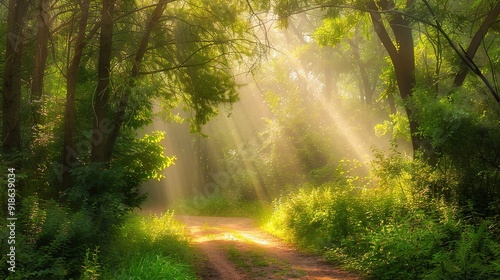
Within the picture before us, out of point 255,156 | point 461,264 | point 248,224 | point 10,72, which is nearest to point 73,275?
point 10,72

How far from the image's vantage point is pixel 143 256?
10148 mm

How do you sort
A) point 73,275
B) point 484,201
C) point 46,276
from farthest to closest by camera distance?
1. point 484,201
2. point 73,275
3. point 46,276

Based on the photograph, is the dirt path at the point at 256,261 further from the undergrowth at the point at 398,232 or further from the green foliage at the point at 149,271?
the green foliage at the point at 149,271

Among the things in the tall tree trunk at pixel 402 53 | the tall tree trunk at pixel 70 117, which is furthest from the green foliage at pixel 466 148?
the tall tree trunk at pixel 70 117

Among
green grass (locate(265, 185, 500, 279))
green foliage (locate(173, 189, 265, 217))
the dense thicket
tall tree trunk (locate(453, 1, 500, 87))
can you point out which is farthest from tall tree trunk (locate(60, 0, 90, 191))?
green foliage (locate(173, 189, 265, 217))

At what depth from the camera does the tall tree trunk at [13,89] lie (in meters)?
11.0

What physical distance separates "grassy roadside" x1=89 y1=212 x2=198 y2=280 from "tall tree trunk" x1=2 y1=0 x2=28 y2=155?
3.33 m

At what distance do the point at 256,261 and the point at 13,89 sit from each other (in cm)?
709

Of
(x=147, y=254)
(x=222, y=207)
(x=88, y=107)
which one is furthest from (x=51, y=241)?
(x=222, y=207)

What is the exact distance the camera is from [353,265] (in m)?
A: 10.4

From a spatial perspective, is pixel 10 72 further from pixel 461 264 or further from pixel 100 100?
pixel 461 264

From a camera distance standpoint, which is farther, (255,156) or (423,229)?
(255,156)

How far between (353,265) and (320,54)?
96.1 ft

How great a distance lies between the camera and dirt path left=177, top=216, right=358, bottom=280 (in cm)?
1035
